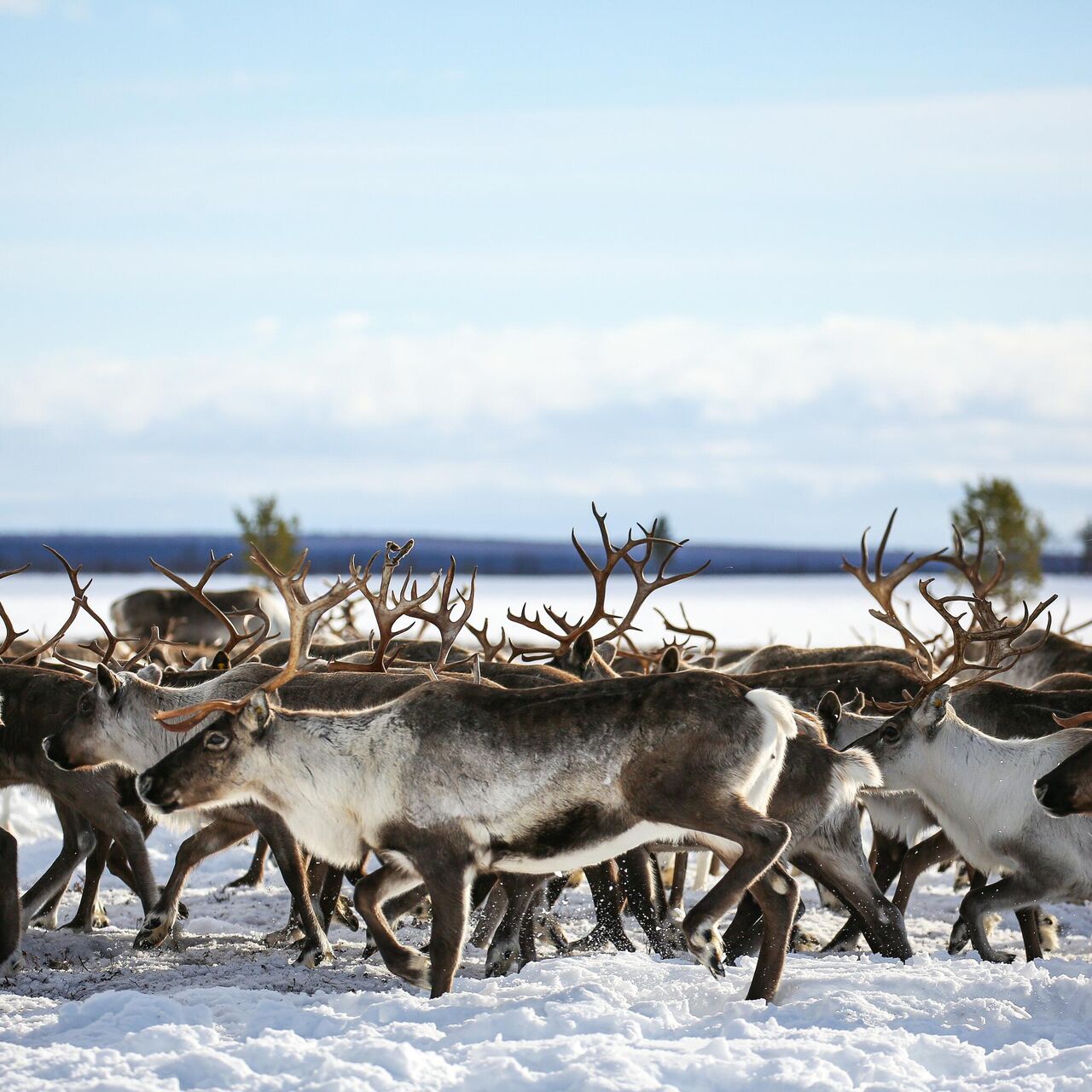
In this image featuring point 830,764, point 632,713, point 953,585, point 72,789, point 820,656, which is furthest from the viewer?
point 953,585

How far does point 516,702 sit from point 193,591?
2.86 m

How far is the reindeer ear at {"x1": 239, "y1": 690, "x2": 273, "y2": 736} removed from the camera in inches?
222

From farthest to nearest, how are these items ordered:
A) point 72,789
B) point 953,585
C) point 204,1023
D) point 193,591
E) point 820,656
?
point 953,585 < point 820,656 < point 193,591 < point 72,789 < point 204,1023

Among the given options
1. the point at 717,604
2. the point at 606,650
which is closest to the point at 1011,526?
the point at 717,604

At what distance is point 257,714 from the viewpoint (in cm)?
565

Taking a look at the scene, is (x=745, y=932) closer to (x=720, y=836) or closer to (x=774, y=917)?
(x=774, y=917)

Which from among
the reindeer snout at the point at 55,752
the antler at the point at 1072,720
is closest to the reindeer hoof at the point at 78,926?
the reindeer snout at the point at 55,752

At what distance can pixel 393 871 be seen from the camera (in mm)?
5574

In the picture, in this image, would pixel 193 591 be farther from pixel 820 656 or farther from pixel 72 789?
pixel 820 656

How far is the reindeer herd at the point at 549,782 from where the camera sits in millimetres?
5367

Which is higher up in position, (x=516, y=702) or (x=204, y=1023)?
(x=516, y=702)

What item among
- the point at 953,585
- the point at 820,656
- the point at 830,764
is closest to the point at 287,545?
the point at 953,585

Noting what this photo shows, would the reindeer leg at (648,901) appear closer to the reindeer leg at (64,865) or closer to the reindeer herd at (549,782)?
the reindeer herd at (549,782)

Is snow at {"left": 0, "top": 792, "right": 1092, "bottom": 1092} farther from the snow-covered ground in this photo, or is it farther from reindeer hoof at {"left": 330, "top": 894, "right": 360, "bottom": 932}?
the snow-covered ground
